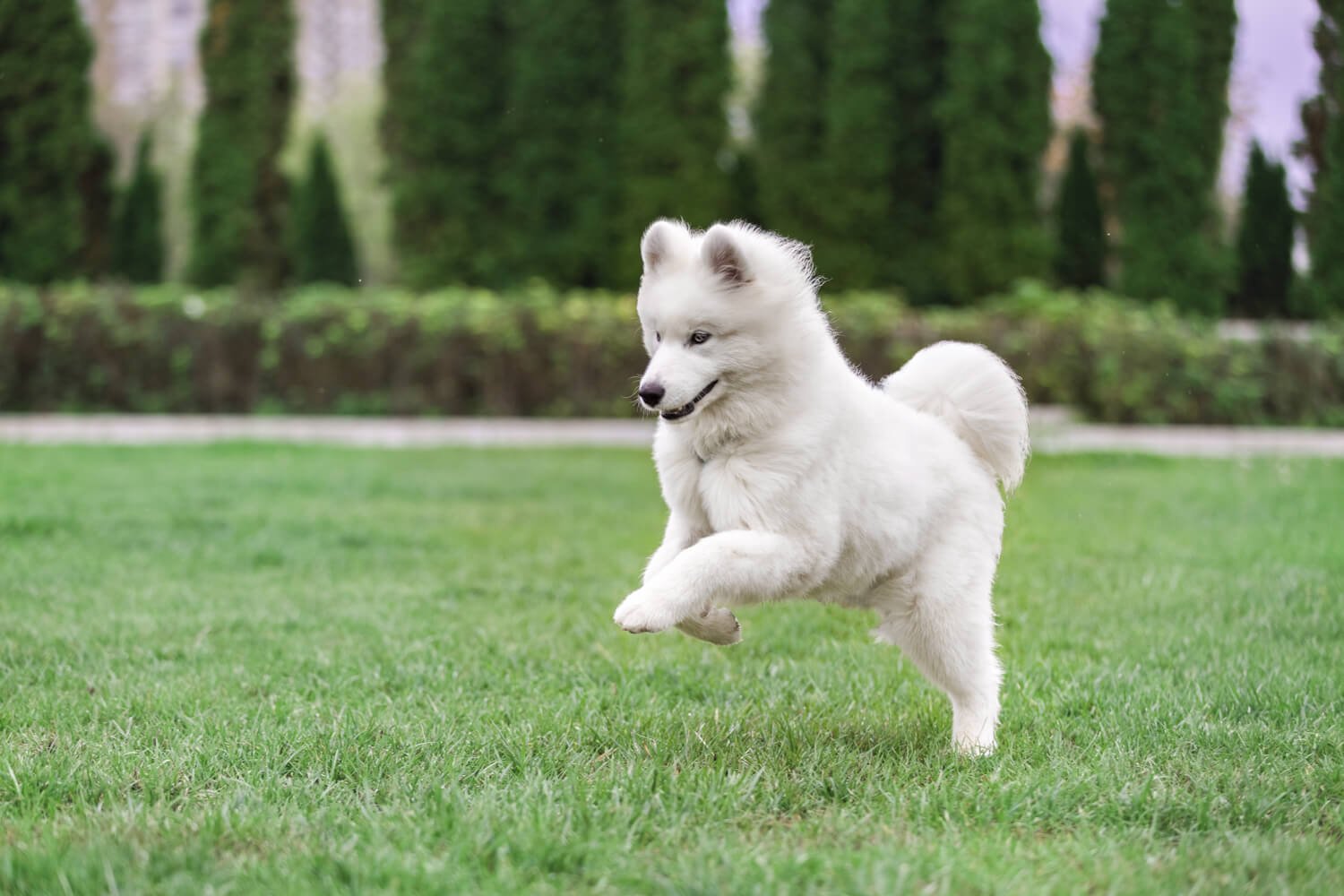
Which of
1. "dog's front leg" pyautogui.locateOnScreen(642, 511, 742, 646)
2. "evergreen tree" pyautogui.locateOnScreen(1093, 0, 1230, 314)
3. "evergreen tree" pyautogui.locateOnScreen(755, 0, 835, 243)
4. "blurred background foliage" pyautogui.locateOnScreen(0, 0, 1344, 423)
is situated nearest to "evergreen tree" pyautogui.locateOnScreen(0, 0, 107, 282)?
"blurred background foliage" pyautogui.locateOnScreen(0, 0, 1344, 423)

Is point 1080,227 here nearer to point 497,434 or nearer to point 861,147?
point 861,147

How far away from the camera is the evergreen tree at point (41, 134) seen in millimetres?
18234

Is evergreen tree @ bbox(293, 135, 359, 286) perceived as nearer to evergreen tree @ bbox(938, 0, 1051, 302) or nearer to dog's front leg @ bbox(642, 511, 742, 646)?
evergreen tree @ bbox(938, 0, 1051, 302)

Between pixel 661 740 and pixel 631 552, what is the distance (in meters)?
3.35

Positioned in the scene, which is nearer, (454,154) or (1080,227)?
(454,154)

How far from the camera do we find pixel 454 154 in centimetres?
1894

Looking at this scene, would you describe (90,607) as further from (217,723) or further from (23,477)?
(23,477)

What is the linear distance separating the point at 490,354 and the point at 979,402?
10650mm

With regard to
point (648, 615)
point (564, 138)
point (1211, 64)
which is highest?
point (1211, 64)

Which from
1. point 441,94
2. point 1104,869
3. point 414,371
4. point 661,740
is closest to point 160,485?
point 414,371

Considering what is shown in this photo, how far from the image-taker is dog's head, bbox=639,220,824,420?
3039 mm

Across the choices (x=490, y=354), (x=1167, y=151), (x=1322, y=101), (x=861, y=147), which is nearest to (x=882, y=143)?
(x=861, y=147)

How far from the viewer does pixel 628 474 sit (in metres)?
9.90

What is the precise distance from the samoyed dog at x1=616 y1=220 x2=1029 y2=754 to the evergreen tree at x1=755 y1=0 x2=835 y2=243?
16.0 meters
